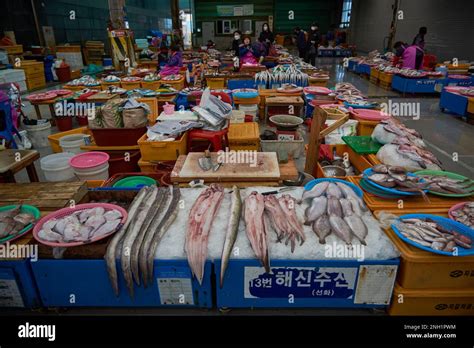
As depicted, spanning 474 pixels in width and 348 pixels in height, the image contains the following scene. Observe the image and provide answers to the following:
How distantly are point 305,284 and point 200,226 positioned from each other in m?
0.97

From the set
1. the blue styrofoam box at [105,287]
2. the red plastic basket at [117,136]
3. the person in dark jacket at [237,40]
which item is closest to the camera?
the blue styrofoam box at [105,287]

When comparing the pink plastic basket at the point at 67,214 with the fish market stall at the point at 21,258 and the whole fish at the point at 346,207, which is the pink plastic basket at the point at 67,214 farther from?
the whole fish at the point at 346,207

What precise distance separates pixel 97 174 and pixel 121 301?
196cm

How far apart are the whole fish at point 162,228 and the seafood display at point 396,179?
1924mm

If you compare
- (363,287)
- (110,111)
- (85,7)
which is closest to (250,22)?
(85,7)

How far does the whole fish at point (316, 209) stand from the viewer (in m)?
2.59

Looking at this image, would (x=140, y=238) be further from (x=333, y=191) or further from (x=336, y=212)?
(x=333, y=191)

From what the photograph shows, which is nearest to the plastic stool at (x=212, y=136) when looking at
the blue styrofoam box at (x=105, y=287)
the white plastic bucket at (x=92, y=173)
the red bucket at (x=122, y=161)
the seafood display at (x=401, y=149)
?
the red bucket at (x=122, y=161)

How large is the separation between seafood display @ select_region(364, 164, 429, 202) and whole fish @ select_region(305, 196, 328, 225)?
625mm

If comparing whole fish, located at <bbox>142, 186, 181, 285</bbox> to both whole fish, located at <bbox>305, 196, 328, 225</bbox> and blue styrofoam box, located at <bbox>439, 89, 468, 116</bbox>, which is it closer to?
whole fish, located at <bbox>305, 196, 328, 225</bbox>

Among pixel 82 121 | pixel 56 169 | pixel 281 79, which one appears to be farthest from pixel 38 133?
pixel 281 79

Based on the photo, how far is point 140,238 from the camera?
93.7 inches

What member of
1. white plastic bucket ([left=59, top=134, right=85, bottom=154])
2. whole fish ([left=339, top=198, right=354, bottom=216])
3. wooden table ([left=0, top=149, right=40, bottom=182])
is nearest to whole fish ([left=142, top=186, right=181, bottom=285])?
whole fish ([left=339, top=198, right=354, bottom=216])

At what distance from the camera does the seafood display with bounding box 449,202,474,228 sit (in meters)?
2.50
